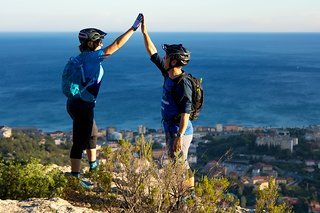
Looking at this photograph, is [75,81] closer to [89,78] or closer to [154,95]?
[89,78]

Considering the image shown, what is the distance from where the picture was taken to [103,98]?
5441cm

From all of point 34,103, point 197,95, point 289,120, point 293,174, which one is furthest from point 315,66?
point 197,95

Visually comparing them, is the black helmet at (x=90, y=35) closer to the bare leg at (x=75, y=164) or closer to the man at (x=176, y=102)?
the man at (x=176, y=102)

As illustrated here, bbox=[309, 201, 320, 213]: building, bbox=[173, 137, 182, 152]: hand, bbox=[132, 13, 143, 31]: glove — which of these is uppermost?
bbox=[132, 13, 143, 31]: glove

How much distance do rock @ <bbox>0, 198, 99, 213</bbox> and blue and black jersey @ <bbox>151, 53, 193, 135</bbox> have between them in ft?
3.01

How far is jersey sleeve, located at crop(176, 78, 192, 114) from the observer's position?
362cm

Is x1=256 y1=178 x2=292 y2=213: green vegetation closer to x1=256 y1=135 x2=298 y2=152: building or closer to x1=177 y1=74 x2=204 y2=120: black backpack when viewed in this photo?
x1=177 y1=74 x2=204 y2=120: black backpack

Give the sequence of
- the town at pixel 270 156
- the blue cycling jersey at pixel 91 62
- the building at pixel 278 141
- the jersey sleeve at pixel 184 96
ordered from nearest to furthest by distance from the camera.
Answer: the jersey sleeve at pixel 184 96
the blue cycling jersey at pixel 91 62
the town at pixel 270 156
the building at pixel 278 141

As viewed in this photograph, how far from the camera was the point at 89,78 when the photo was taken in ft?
13.0

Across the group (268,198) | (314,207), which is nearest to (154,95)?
(314,207)

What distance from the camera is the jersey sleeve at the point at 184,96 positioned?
3621mm

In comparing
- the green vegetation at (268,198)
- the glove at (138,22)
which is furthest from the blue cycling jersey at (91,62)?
the green vegetation at (268,198)

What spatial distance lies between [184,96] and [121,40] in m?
0.70

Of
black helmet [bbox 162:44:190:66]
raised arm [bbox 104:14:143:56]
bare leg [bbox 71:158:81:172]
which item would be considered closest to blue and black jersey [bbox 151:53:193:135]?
black helmet [bbox 162:44:190:66]
